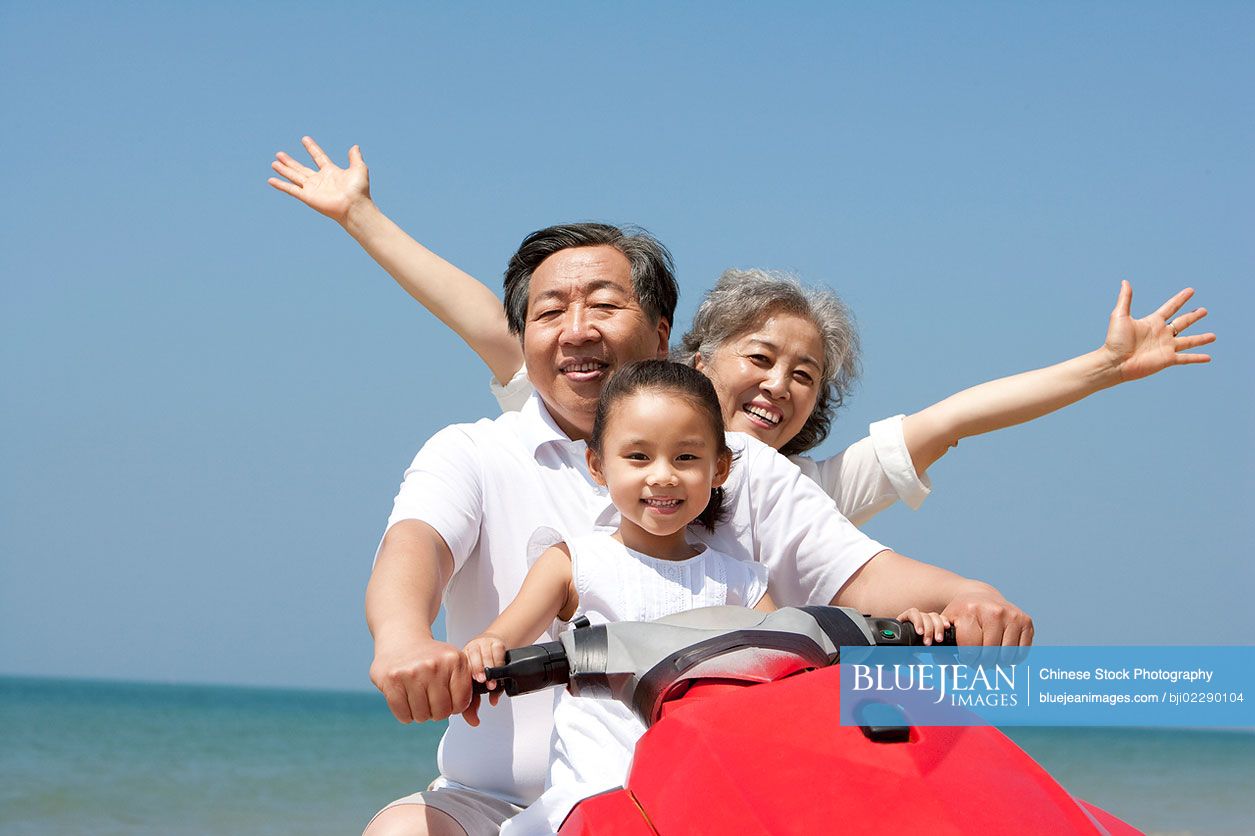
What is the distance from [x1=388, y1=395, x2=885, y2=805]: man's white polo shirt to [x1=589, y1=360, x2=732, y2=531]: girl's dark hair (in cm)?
31

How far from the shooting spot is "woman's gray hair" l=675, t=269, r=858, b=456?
4.00 meters

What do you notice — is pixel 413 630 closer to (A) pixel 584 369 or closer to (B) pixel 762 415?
(A) pixel 584 369

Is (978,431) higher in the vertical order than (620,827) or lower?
higher

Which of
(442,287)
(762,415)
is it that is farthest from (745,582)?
(442,287)

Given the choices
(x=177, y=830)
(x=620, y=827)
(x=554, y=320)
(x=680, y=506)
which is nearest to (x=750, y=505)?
(x=680, y=506)

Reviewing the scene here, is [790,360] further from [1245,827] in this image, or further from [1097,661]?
[1245,827]

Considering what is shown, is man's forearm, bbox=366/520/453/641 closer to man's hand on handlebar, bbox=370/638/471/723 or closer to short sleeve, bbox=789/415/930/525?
man's hand on handlebar, bbox=370/638/471/723

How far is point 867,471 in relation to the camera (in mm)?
4230

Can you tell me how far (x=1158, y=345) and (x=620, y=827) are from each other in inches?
124

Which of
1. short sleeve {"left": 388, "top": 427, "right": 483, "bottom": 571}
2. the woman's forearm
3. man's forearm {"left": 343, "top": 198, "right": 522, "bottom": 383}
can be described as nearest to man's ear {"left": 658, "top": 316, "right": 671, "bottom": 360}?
short sleeve {"left": 388, "top": 427, "right": 483, "bottom": 571}

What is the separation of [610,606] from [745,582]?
12.9 inches

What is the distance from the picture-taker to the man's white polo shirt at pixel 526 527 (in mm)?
2859

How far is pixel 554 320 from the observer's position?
328 centimetres

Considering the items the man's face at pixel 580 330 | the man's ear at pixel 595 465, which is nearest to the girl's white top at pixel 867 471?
the man's face at pixel 580 330
